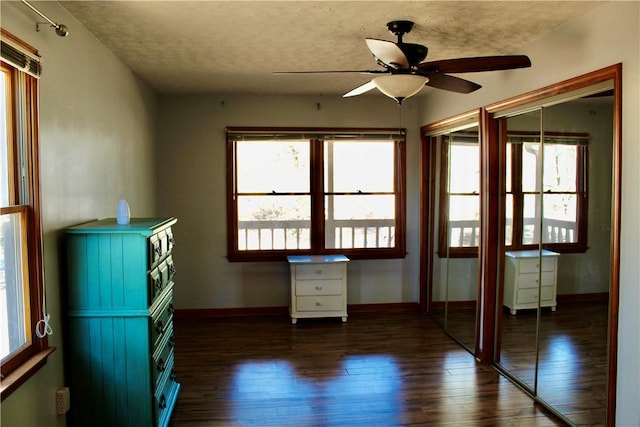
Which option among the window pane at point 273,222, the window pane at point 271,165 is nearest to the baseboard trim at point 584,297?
the window pane at point 273,222

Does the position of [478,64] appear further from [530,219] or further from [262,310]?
[262,310]

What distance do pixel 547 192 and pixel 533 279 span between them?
64 centimetres

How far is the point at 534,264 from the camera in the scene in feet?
11.0

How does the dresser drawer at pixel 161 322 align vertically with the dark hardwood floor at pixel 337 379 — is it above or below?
above

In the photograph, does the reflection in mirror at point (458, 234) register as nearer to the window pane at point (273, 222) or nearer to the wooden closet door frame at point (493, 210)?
the wooden closet door frame at point (493, 210)

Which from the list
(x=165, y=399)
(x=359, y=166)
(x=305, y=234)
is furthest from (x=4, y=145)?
(x=359, y=166)

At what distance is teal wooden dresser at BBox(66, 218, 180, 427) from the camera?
98.4 inches

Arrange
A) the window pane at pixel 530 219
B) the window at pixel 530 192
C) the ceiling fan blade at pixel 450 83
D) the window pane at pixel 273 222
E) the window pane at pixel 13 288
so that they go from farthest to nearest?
the window pane at pixel 273 222, the window pane at pixel 530 219, the window at pixel 530 192, the ceiling fan blade at pixel 450 83, the window pane at pixel 13 288

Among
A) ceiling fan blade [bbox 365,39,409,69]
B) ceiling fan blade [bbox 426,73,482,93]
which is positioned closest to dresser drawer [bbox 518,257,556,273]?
ceiling fan blade [bbox 426,73,482,93]

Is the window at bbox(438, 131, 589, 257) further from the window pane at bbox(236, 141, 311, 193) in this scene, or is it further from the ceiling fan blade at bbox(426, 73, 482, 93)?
the window pane at bbox(236, 141, 311, 193)

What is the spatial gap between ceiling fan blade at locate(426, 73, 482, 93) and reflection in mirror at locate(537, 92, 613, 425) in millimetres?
610

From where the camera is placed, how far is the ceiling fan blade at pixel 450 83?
2.85 m

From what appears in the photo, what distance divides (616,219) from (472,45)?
157 centimetres

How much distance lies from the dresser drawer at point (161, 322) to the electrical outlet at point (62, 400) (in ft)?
1.58
